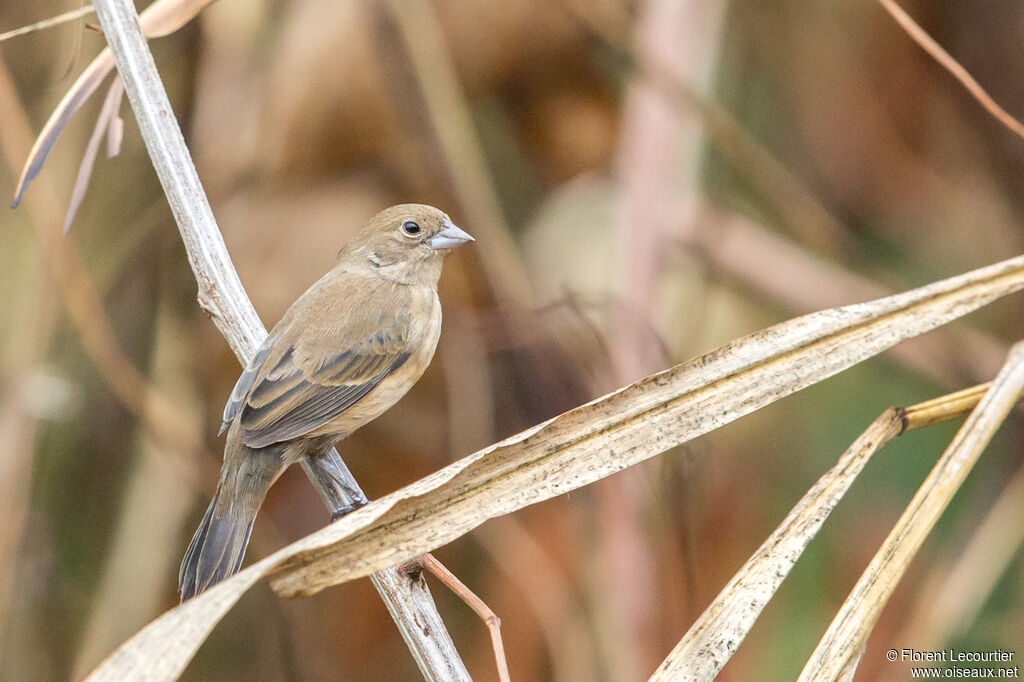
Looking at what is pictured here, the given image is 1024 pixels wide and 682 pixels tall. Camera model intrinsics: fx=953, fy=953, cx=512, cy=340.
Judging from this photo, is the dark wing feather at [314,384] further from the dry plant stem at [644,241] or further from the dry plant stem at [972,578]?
the dry plant stem at [972,578]

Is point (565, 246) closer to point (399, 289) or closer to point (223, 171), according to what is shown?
point (399, 289)

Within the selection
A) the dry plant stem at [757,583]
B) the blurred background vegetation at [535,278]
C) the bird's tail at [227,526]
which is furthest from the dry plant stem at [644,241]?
the dry plant stem at [757,583]

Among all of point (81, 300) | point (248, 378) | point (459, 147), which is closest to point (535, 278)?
point (459, 147)

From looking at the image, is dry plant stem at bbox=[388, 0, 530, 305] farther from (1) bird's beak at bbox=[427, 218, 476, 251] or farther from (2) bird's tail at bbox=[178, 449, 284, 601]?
(2) bird's tail at bbox=[178, 449, 284, 601]

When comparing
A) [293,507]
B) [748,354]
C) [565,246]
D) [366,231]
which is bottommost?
[748,354]

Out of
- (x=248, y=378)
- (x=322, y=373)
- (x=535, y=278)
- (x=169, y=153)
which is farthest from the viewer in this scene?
(x=535, y=278)

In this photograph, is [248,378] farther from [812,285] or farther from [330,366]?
[812,285]

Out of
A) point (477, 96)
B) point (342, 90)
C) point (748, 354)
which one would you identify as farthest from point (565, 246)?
point (748, 354)
